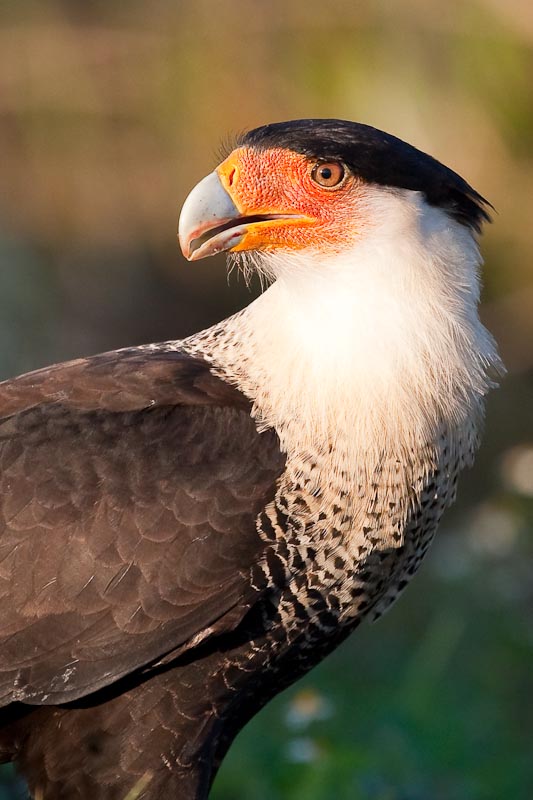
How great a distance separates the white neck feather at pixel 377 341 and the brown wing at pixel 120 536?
0.16 meters

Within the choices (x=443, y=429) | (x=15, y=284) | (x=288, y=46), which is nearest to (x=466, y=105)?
(x=288, y=46)

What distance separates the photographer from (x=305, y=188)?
3.55 m

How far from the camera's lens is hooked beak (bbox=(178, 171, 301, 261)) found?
3.50 metres

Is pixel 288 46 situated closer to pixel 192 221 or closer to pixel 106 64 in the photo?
pixel 106 64

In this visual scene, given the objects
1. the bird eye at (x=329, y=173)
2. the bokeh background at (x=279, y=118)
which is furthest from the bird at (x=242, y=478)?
the bokeh background at (x=279, y=118)

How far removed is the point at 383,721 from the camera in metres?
5.15

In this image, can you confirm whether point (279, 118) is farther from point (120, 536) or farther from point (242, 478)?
point (120, 536)

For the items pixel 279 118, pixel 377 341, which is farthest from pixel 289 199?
pixel 279 118

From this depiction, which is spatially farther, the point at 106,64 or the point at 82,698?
the point at 106,64

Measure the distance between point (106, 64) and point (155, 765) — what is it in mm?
6067

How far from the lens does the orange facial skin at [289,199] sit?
352cm

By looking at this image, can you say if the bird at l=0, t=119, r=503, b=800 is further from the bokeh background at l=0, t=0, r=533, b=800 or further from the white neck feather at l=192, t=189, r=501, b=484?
the bokeh background at l=0, t=0, r=533, b=800

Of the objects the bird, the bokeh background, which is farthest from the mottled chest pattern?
the bokeh background

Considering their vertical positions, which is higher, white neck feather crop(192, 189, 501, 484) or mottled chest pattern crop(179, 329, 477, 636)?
white neck feather crop(192, 189, 501, 484)
